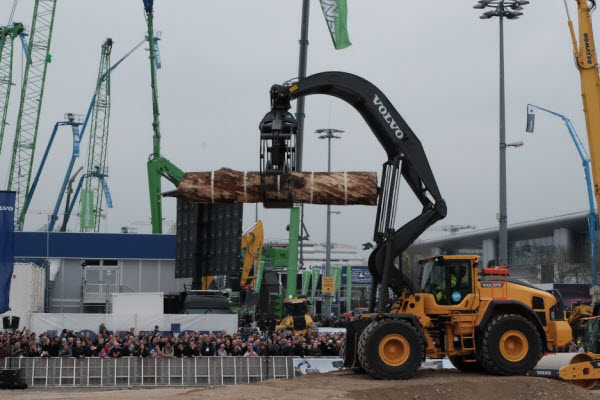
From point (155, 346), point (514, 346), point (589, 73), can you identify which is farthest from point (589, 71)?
point (155, 346)

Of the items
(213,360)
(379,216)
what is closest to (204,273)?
(213,360)

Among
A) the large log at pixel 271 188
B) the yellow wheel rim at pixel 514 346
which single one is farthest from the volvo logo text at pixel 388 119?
the yellow wheel rim at pixel 514 346

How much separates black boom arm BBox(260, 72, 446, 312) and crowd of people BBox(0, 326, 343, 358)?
30.5ft

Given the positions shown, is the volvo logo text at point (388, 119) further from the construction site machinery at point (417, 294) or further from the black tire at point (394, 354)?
the black tire at point (394, 354)

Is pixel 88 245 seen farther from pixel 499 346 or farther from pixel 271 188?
pixel 499 346

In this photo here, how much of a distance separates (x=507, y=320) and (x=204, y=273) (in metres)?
24.1

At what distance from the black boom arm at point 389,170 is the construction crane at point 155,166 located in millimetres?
23139

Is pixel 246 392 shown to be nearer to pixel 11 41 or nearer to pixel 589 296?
pixel 589 296

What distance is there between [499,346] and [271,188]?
5373 millimetres

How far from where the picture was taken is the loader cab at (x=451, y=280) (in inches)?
696

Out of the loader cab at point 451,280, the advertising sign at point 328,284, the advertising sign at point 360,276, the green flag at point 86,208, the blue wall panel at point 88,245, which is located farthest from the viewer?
the green flag at point 86,208

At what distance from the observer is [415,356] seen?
16.7 meters

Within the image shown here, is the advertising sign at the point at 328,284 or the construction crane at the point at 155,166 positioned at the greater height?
the construction crane at the point at 155,166

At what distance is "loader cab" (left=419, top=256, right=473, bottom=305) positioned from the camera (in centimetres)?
1767
